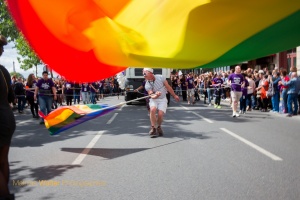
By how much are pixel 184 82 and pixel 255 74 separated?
662cm

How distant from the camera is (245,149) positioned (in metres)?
6.54

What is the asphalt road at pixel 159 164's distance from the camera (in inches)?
163

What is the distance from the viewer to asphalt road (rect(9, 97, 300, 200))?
163 inches

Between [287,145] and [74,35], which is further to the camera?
[287,145]

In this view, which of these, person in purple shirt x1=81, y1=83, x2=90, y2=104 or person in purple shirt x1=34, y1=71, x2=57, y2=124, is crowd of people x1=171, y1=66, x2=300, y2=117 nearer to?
person in purple shirt x1=81, y1=83, x2=90, y2=104

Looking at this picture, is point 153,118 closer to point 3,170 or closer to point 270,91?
point 3,170

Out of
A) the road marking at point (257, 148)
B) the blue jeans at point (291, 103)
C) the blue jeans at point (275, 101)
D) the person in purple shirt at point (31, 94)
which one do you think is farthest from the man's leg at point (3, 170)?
the blue jeans at point (275, 101)

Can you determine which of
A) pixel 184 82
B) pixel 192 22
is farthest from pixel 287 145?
pixel 184 82

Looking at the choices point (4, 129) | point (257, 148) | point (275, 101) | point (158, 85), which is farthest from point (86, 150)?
point (275, 101)

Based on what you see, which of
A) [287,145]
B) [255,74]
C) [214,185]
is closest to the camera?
[214,185]

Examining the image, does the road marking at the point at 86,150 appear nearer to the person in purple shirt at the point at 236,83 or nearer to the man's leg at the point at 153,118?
the man's leg at the point at 153,118

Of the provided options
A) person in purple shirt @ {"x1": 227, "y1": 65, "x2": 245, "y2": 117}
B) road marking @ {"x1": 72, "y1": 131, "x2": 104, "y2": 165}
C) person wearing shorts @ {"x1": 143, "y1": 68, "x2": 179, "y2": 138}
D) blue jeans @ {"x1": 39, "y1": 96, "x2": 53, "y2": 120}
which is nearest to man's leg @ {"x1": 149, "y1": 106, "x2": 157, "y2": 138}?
person wearing shorts @ {"x1": 143, "y1": 68, "x2": 179, "y2": 138}

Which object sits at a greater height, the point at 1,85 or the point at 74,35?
the point at 74,35

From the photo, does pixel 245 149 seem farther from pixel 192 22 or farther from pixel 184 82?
pixel 184 82
